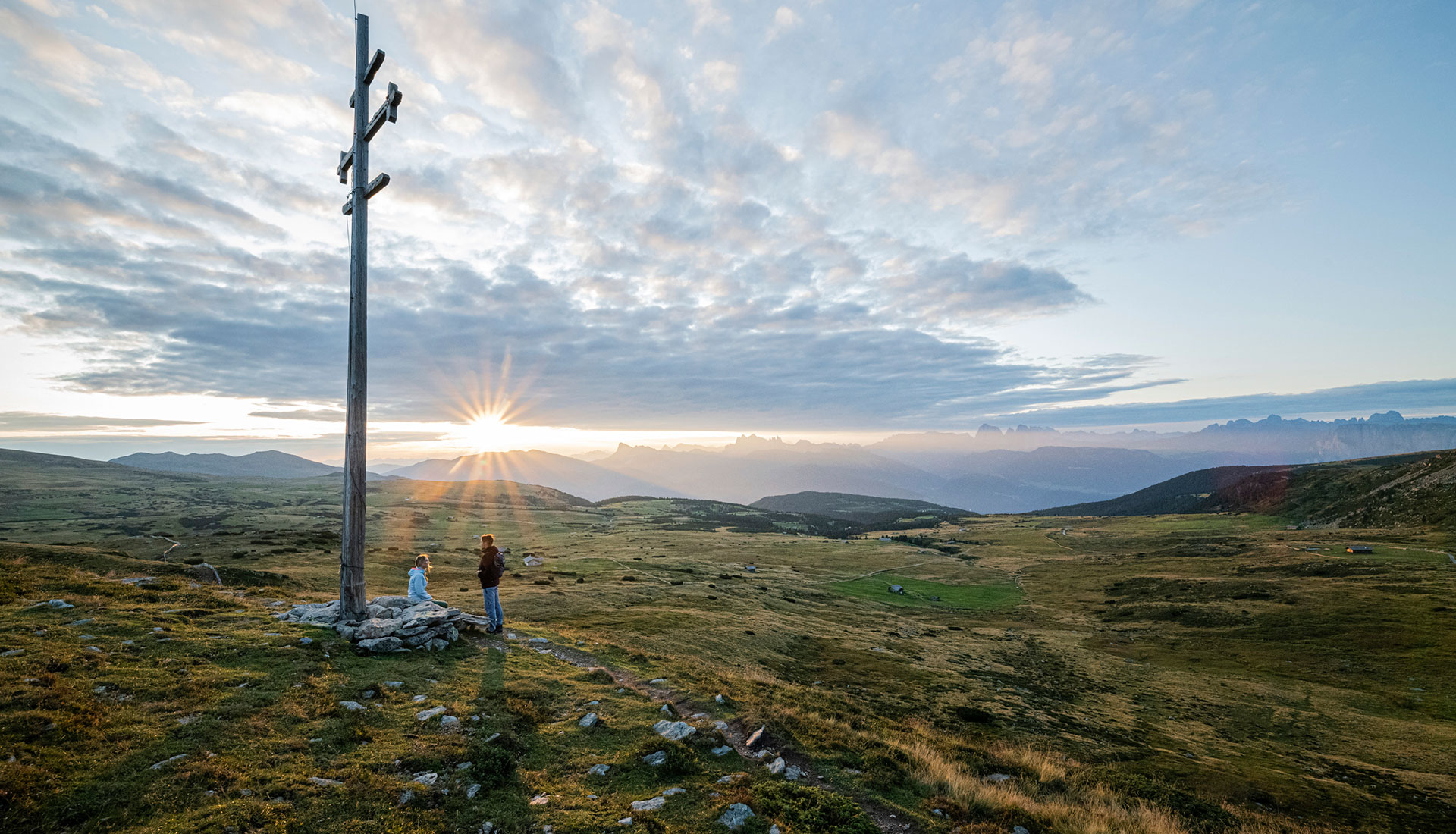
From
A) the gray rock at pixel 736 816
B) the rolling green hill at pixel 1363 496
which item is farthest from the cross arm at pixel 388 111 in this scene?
the rolling green hill at pixel 1363 496

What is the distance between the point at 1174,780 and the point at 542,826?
23268 millimetres

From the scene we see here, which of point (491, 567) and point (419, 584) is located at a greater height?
point (491, 567)

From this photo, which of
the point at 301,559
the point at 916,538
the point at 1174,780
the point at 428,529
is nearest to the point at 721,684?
the point at 1174,780

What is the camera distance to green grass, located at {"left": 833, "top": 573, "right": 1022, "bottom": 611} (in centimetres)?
6312

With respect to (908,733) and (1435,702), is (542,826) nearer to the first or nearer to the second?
(908,733)

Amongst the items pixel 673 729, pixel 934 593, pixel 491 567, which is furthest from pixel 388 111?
pixel 934 593

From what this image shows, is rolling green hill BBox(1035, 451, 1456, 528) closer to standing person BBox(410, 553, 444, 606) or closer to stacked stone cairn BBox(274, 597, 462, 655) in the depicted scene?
stacked stone cairn BBox(274, 597, 462, 655)

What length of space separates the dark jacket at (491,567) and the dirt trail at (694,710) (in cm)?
204

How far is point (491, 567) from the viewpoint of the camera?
2095 centimetres

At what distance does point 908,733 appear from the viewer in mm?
18125

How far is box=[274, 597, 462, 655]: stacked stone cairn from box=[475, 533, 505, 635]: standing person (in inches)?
54.6

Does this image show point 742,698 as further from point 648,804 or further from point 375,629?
point 375,629

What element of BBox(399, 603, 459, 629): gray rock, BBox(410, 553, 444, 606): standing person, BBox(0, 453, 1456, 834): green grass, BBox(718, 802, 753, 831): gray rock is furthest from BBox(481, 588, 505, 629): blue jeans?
BBox(718, 802, 753, 831): gray rock

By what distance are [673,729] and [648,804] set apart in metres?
3.57
